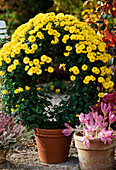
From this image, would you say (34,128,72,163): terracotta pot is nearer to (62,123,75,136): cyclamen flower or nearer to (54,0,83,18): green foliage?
(62,123,75,136): cyclamen flower

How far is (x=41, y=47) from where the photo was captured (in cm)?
272

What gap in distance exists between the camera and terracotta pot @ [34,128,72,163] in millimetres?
2689

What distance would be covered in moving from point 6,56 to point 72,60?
60 cm

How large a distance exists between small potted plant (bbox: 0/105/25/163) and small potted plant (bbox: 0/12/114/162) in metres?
0.12

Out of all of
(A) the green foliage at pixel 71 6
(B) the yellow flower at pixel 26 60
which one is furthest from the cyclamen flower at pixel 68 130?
(A) the green foliage at pixel 71 6

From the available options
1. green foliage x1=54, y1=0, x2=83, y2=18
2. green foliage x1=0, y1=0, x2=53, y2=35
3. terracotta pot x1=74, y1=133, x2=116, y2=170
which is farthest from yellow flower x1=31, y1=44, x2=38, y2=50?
green foliage x1=54, y1=0, x2=83, y2=18

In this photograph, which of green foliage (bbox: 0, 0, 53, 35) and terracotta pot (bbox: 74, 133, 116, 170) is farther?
green foliage (bbox: 0, 0, 53, 35)

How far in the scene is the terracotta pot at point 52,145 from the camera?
2689mm

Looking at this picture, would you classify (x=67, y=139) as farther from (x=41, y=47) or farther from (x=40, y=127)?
(x=41, y=47)

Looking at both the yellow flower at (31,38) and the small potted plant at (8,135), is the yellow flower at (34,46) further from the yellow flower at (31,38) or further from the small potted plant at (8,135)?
the small potted plant at (8,135)

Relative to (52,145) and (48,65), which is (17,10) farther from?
(52,145)

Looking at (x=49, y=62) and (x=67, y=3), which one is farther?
(x=67, y=3)

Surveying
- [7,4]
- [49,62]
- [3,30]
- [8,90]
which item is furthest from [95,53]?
[7,4]

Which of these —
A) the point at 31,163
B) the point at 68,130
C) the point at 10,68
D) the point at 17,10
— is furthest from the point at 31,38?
the point at 17,10
